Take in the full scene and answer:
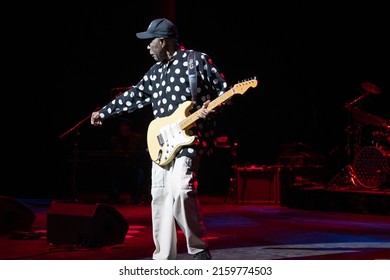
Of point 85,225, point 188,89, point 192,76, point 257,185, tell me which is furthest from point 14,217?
point 257,185

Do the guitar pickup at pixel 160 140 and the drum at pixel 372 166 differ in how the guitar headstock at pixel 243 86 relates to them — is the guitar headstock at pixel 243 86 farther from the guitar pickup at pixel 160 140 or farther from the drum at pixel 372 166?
the drum at pixel 372 166

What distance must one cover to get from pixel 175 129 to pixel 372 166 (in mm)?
6904

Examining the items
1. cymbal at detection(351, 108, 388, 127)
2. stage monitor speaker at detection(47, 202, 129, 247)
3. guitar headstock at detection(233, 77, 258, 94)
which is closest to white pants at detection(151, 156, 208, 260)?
guitar headstock at detection(233, 77, 258, 94)

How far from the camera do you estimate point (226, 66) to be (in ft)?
46.1

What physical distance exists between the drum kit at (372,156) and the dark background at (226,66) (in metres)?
1.13

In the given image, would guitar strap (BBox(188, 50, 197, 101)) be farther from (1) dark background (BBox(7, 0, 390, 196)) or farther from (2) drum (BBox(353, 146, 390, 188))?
Result: (1) dark background (BBox(7, 0, 390, 196))

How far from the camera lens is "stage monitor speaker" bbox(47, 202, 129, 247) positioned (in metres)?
6.98

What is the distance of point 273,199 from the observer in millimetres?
13117

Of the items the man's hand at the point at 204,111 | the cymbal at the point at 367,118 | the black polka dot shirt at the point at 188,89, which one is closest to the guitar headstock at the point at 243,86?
the black polka dot shirt at the point at 188,89

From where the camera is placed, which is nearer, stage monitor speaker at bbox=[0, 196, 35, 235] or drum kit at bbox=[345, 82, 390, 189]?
stage monitor speaker at bbox=[0, 196, 35, 235]

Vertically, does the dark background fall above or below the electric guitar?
above

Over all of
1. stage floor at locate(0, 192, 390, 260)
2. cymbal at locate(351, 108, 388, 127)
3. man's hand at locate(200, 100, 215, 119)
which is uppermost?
cymbal at locate(351, 108, 388, 127)

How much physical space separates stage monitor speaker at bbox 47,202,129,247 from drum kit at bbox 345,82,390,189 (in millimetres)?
5823
